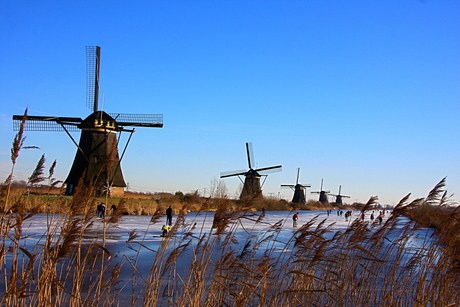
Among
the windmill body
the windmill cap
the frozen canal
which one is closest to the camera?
the frozen canal

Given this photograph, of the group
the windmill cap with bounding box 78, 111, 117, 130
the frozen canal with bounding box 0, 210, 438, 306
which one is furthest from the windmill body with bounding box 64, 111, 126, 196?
the frozen canal with bounding box 0, 210, 438, 306

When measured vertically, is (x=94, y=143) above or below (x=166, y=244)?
above

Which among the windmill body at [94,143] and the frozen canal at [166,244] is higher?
the windmill body at [94,143]

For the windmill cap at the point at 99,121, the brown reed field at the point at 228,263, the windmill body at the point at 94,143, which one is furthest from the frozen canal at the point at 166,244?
the windmill cap at the point at 99,121

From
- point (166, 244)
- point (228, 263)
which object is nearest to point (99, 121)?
point (166, 244)

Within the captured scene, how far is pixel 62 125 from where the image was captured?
25.7 metres

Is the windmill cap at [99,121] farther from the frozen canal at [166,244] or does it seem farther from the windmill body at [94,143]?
the frozen canal at [166,244]

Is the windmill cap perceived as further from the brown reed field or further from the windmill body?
the brown reed field

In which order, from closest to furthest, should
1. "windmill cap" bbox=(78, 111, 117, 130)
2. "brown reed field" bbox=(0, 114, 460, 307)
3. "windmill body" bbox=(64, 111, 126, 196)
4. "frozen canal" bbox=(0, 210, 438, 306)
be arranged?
"brown reed field" bbox=(0, 114, 460, 307) < "frozen canal" bbox=(0, 210, 438, 306) < "windmill body" bbox=(64, 111, 126, 196) < "windmill cap" bbox=(78, 111, 117, 130)

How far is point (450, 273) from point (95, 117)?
2426 cm

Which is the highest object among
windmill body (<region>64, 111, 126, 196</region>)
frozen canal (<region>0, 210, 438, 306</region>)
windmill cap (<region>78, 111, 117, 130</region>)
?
windmill cap (<region>78, 111, 117, 130</region>)

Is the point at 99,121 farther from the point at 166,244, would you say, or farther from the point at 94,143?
the point at 166,244

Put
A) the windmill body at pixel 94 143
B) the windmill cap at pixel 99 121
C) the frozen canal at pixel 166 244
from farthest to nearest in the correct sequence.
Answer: the windmill cap at pixel 99 121 → the windmill body at pixel 94 143 → the frozen canal at pixel 166 244

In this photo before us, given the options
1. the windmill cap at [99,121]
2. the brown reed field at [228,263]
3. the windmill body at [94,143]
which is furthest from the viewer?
the windmill cap at [99,121]
